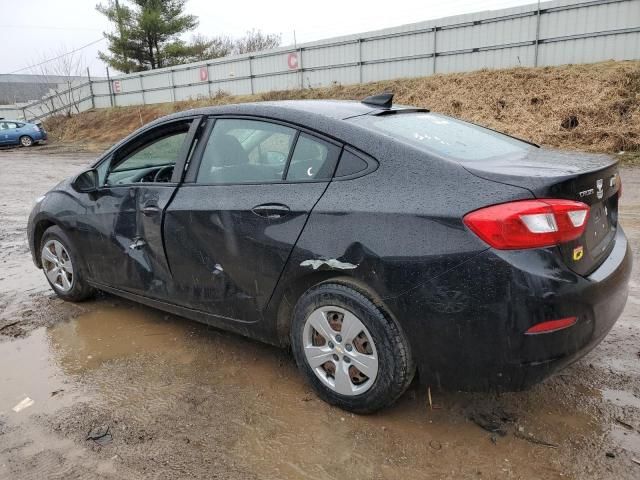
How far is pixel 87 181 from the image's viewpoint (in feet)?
13.1

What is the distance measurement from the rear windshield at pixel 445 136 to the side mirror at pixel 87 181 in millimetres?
2256

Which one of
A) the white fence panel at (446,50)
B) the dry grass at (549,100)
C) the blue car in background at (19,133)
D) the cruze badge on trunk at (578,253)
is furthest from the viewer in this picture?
the blue car in background at (19,133)

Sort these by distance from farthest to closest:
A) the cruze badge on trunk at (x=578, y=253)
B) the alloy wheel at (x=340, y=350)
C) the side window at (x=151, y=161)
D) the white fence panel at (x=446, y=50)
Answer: the white fence panel at (x=446, y=50) < the side window at (x=151, y=161) < the alloy wheel at (x=340, y=350) < the cruze badge on trunk at (x=578, y=253)

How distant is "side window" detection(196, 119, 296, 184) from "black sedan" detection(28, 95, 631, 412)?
0.04 ft

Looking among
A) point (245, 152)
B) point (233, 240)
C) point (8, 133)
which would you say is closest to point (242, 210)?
point (233, 240)

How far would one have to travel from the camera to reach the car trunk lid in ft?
7.31

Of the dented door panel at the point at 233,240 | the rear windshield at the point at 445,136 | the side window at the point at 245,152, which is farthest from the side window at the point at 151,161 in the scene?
the rear windshield at the point at 445,136

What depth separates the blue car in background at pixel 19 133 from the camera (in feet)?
89.5

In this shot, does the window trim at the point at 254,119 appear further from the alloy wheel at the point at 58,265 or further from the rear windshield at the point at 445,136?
the alloy wheel at the point at 58,265

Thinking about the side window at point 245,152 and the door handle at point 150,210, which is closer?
the side window at point 245,152

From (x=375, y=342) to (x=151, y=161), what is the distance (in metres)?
2.57

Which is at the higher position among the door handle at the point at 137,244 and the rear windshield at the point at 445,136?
the rear windshield at the point at 445,136

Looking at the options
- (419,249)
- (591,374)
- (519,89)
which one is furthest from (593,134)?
(419,249)

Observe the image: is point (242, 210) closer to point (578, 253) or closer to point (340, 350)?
point (340, 350)
